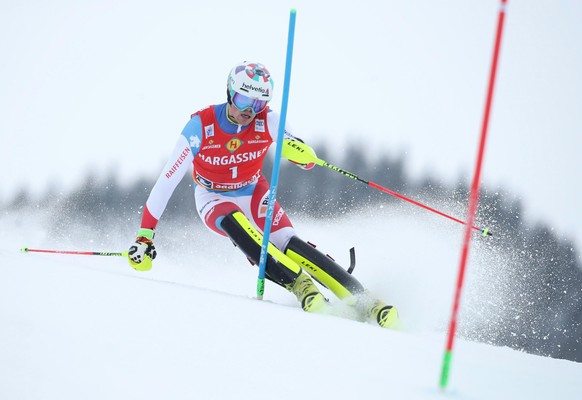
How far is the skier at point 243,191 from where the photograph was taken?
181 inches

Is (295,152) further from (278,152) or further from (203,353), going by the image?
(203,353)

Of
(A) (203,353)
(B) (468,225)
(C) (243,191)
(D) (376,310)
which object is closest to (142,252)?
(C) (243,191)

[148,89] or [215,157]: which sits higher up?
[215,157]

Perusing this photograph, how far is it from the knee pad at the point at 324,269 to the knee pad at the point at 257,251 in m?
0.13

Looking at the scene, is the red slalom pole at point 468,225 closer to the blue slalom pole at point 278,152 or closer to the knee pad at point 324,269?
the knee pad at point 324,269

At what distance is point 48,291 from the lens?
Answer: 9.61 feet

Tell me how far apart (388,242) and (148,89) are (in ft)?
419

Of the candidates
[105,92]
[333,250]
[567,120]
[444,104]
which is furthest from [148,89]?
[333,250]

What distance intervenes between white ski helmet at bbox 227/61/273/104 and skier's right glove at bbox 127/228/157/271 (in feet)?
4.44

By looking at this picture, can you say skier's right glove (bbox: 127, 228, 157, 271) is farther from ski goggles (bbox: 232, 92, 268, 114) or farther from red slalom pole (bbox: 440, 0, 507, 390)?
red slalom pole (bbox: 440, 0, 507, 390)

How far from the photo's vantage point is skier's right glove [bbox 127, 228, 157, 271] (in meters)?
4.88

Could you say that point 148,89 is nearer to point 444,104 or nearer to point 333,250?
point 444,104

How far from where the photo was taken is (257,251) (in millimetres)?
4777

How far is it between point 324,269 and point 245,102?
4.90 feet
